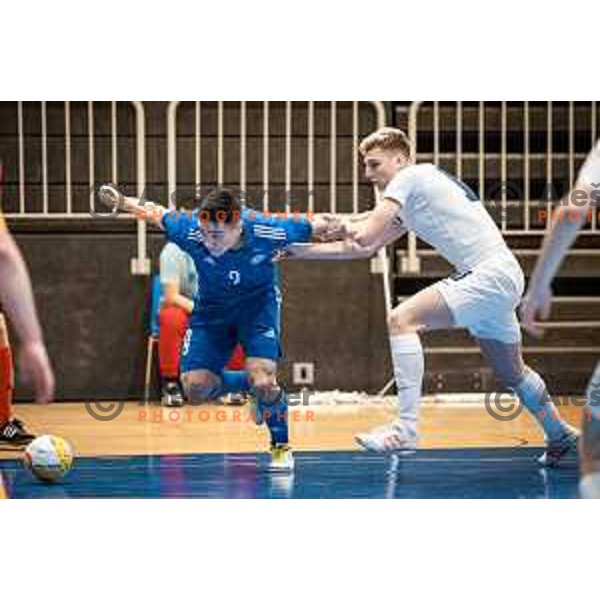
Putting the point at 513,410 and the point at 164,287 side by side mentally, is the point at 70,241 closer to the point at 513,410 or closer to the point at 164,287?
the point at 164,287

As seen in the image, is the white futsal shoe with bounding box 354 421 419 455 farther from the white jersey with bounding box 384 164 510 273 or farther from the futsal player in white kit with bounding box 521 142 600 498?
the futsal player in white kit with bounding box 521 142 600 498

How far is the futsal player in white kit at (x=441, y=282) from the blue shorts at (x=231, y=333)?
0.31 metres

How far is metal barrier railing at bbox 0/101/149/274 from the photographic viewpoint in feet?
27.9

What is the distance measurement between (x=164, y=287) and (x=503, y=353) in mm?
2177

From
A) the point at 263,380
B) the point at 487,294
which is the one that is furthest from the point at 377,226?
the point at 263,380

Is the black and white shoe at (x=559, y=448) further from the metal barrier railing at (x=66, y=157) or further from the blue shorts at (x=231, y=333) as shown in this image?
the metal barrier railing at (x=66, y=157)

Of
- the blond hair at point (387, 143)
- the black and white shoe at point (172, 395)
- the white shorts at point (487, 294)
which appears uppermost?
the blond hair at point (387, 143)

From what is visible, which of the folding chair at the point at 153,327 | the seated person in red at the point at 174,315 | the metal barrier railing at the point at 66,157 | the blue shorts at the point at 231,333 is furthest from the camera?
the metal barrier railing at the point at 66,157

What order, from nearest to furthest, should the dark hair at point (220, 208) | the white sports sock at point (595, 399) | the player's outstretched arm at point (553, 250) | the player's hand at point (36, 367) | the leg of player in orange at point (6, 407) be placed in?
the player's hand at point (36, 367) → the player's outstretched arm at point (553, 250) → the white sports sock at point (595, 399) → the dark hair at point (220, 208) → the leg of player in orange at point (6, 407)

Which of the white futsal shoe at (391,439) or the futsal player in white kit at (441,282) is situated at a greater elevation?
the futsal player in white kit at (441,282)

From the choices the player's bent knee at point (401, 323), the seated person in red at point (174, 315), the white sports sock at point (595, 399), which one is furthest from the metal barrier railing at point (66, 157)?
the white sports sock at point (595, 399)

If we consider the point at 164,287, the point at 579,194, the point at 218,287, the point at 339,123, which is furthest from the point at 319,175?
the point at 579,194

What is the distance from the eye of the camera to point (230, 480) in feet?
19.2

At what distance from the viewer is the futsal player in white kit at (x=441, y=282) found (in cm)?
603
